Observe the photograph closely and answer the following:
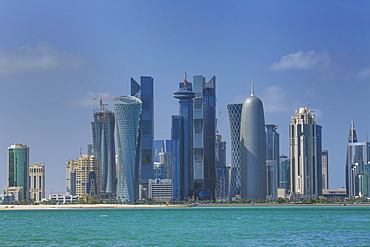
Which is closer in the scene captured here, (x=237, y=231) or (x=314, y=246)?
(x=314, y=246)

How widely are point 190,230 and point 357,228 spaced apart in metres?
30.0

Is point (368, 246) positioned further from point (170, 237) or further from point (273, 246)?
point (170, 237)

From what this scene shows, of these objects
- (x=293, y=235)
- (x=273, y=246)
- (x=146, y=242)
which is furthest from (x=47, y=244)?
(x=293, y=235)

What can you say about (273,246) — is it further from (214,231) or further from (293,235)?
(214,231)

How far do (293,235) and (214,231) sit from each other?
16728 millimetres

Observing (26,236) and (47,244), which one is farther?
(26,236)

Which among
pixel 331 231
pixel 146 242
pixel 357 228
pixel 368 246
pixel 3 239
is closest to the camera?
pixel 368 246

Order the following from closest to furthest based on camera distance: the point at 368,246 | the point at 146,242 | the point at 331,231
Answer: the point at 368,246 < the point at 146,242 < the point at 331,231

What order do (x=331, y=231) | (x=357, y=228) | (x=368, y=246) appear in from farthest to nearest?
(x=357, y=228) < (x=331, y=231) < (x=368, y=246)

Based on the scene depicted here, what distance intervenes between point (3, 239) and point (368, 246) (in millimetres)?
53789

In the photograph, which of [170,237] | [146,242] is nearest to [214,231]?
[170,237]

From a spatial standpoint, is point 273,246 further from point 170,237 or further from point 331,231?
point 331,231

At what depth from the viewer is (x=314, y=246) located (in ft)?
305

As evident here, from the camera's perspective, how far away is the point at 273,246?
9356 centimetres
